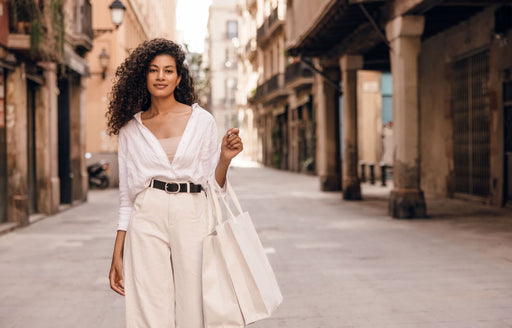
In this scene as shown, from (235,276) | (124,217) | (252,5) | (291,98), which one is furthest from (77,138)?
(252,5)

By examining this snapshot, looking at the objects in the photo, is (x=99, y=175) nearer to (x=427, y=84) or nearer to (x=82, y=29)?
(x=82, y=29)

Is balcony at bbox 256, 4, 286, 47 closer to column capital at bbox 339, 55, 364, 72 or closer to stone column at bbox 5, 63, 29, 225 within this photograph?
column capital at bbox 339, 55, 364, 72

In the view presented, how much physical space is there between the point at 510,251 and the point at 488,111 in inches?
262

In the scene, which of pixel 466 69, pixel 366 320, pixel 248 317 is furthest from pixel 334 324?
pixel 466 69

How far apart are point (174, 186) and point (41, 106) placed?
38.6ft

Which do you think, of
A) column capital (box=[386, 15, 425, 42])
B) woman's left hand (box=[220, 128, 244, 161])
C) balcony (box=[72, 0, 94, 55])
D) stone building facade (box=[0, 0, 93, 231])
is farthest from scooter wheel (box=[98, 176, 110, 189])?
woman's left hand (box=[220, 128, 244, 161])

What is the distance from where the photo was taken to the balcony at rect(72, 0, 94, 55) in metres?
16.1

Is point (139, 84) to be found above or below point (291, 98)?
below

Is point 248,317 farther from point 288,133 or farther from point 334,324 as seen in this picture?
point 288,133

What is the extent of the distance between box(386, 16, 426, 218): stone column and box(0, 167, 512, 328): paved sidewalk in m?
0.48

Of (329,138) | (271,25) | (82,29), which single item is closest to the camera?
(82,29)

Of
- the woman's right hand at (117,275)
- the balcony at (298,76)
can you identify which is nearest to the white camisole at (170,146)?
the woman's right hand at (117,275)

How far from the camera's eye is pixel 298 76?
32.5 metres

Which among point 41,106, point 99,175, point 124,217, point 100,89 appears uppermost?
point 100,89
